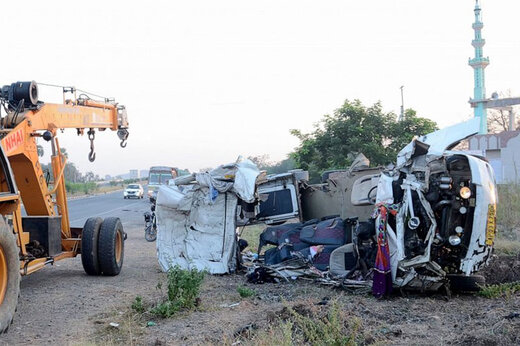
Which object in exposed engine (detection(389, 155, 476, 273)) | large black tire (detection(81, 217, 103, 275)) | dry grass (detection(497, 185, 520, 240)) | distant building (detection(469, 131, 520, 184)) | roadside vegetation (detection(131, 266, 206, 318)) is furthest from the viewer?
distant building (detection(469, 131, 520, 184))

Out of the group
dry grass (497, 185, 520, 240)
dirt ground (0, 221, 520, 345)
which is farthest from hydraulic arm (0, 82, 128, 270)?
dry grass (497, 185, 520, 240)

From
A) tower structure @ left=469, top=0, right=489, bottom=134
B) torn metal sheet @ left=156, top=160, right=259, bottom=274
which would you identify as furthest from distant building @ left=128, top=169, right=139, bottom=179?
torn metal sheet @ left=156, top=160, right=259, bottom=274

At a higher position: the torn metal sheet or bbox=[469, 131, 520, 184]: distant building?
bbox=[469, 131, 520, 184]: distant building

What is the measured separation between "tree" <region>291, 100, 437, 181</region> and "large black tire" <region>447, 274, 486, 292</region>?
1579cm

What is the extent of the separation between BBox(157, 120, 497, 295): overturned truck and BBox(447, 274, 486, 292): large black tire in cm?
1

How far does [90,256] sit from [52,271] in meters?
1.69

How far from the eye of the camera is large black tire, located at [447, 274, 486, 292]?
853cm

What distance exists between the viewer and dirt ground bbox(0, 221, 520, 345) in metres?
6.05

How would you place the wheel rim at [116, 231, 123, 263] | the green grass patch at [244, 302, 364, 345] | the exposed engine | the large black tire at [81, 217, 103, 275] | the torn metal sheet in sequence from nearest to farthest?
the green grass patch at [244, 302, 364, 345], the exposed engine, the large black tire at [81, 217, 103, 275], the wheel rim at [116, 231, 123, 263], the torn metal sheet

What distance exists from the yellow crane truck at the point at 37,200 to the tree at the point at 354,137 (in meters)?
14.2

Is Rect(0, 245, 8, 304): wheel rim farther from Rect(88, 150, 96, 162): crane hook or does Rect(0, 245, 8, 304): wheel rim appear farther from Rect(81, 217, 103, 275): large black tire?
Rect(88, 150, 96, 162): crane hook

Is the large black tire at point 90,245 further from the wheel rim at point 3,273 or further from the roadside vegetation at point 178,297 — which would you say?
the wheel rim at point 3,273

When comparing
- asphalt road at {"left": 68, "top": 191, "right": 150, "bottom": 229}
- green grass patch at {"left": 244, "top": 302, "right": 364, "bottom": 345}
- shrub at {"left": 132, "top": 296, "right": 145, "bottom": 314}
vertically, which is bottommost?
asphalt road at {"left": 68, "top": 191, "right": 150, "bottom": 229}

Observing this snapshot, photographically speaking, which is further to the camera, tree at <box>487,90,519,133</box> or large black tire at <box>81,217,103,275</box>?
tree at <box>487,90,519,133</box>
